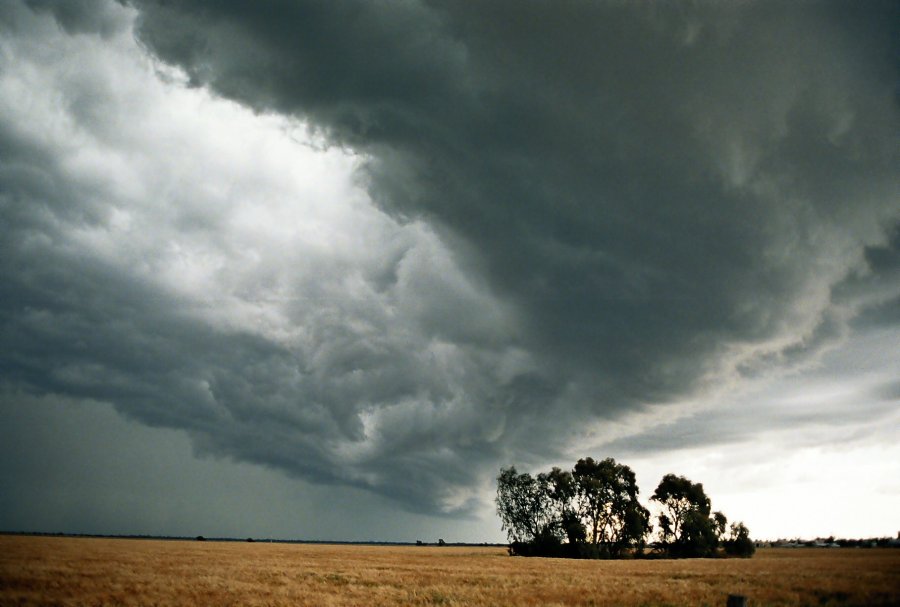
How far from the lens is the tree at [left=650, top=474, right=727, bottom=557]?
9400 cm

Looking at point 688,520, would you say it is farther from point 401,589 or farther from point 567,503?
point 401,589

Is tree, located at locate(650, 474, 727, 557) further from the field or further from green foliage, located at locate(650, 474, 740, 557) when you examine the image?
the field

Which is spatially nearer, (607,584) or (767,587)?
(767,587)

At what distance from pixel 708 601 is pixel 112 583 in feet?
105

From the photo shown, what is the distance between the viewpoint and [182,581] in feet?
97.3

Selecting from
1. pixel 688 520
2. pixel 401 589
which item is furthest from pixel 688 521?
pixel 401 589

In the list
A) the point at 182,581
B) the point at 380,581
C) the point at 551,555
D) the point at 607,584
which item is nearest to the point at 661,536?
the point at 551,555

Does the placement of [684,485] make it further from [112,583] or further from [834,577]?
[112,583]

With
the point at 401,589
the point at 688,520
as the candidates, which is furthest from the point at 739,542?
the point at 401,589

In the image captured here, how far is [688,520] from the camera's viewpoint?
9494cm

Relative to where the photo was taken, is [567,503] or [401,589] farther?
[567,503]

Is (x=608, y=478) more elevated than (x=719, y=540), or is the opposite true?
(x=608, y=478)

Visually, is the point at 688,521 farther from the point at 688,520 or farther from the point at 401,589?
the point at 401,589

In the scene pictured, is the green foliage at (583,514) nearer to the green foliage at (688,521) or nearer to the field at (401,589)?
the green foliage at (688,521)
